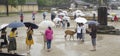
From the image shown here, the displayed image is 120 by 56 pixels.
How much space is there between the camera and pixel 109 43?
2136 cm

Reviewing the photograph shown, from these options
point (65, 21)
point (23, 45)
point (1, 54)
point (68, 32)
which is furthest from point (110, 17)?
point (1, 54)

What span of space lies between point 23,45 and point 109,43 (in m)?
5.90

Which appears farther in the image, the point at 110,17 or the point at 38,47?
the point at 110,17

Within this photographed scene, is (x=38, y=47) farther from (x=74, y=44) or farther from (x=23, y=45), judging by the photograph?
(x=74, y=44)

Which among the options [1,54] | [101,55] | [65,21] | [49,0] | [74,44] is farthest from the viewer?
[49,0]

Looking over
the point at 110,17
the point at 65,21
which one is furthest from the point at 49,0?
the point at 65,21

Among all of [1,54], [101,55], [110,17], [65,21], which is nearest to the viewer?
[1,54]

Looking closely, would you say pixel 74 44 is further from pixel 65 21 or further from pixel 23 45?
pixel 65 21

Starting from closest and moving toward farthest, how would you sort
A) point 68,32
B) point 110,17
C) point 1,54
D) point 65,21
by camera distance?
point 1,54, point 68,32, point 65,21, point 110,17

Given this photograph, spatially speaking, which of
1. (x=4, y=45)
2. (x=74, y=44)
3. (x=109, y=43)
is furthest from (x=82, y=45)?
(x=4, y=45)

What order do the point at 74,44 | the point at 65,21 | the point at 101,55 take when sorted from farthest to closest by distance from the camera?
the point at 65,21 < the point at 74,44 < the point at 101,55

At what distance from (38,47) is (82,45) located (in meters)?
2.97

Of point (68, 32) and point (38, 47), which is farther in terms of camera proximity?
point (68, 32)

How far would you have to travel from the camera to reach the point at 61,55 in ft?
55.2
